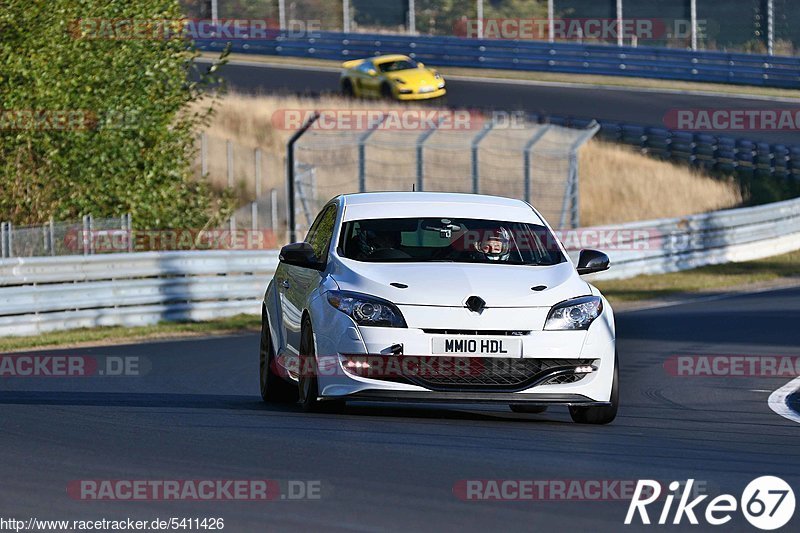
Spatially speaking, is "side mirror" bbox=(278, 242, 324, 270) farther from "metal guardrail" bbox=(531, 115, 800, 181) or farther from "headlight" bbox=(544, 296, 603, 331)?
"metal guardrail" bbox=(531, 115, 800, 181)

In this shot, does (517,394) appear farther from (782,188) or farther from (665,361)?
(782,188)

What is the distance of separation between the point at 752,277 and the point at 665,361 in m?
13.0

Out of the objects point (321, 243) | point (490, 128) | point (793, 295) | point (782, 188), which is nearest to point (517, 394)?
point (321, 243)

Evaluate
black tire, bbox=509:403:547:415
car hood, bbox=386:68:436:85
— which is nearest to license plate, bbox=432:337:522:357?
black tire, bbox=509:403:547:415

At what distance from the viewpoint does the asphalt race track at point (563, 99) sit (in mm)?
41875

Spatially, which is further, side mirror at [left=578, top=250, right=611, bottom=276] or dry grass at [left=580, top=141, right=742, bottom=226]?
dry grass at [left=580, top=141, right=742, bottom=226]

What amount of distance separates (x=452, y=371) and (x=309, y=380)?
1.08 metres

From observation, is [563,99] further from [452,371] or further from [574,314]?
[452,371]

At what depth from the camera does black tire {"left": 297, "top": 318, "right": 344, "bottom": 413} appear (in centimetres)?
1037

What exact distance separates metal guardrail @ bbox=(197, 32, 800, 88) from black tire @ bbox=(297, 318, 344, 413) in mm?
35068

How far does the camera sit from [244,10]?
51.8 meters

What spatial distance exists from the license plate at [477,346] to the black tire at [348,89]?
1370 inches

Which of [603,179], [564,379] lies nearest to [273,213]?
[603,179]

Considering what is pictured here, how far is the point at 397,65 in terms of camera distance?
1757 inches
